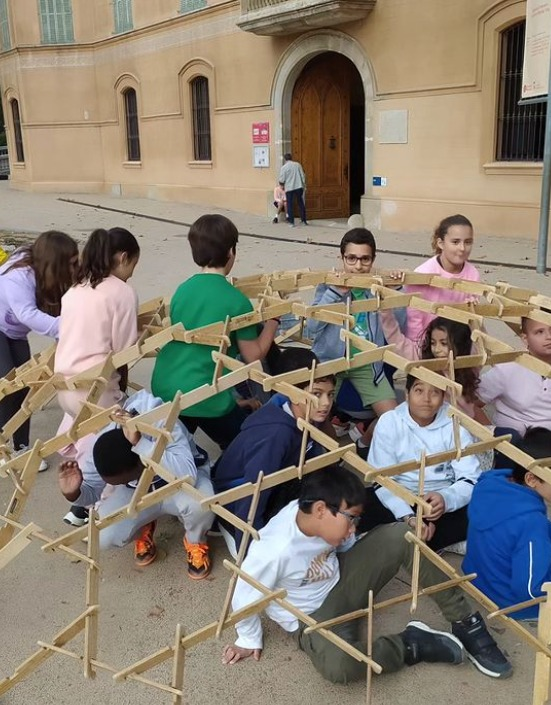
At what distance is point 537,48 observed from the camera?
7.82 metres

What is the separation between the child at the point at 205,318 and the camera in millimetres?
3195

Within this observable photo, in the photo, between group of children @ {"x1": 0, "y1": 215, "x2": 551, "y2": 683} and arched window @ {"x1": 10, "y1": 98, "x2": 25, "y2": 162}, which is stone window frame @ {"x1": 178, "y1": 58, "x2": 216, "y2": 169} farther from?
group of children @ {"x1": 0, "y1": 215, "x2": 551, "y2": 683}

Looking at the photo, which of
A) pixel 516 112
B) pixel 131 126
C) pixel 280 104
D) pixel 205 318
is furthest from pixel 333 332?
pixel 131 126

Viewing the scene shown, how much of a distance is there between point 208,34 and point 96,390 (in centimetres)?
1462

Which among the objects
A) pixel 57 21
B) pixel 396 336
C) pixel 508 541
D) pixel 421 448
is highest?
pixel 57 21

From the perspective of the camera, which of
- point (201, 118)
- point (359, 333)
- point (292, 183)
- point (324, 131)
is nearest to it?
point (359, 333)

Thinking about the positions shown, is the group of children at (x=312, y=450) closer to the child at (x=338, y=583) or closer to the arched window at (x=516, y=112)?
the child at (x=338, y=583)

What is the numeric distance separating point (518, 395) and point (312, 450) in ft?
3.77

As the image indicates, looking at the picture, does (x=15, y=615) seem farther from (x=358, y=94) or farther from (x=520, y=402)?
(x=358, y=94)

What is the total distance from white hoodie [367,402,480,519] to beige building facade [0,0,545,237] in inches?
333

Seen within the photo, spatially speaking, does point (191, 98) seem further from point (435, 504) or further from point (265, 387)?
point (435, 504)

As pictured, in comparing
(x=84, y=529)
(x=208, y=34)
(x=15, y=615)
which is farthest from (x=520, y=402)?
(x=208, y=34)

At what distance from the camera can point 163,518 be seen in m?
3.39

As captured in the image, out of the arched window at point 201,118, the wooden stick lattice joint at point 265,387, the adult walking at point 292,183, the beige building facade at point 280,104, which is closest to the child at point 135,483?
the wooden stick lattice joint at point 265,387
